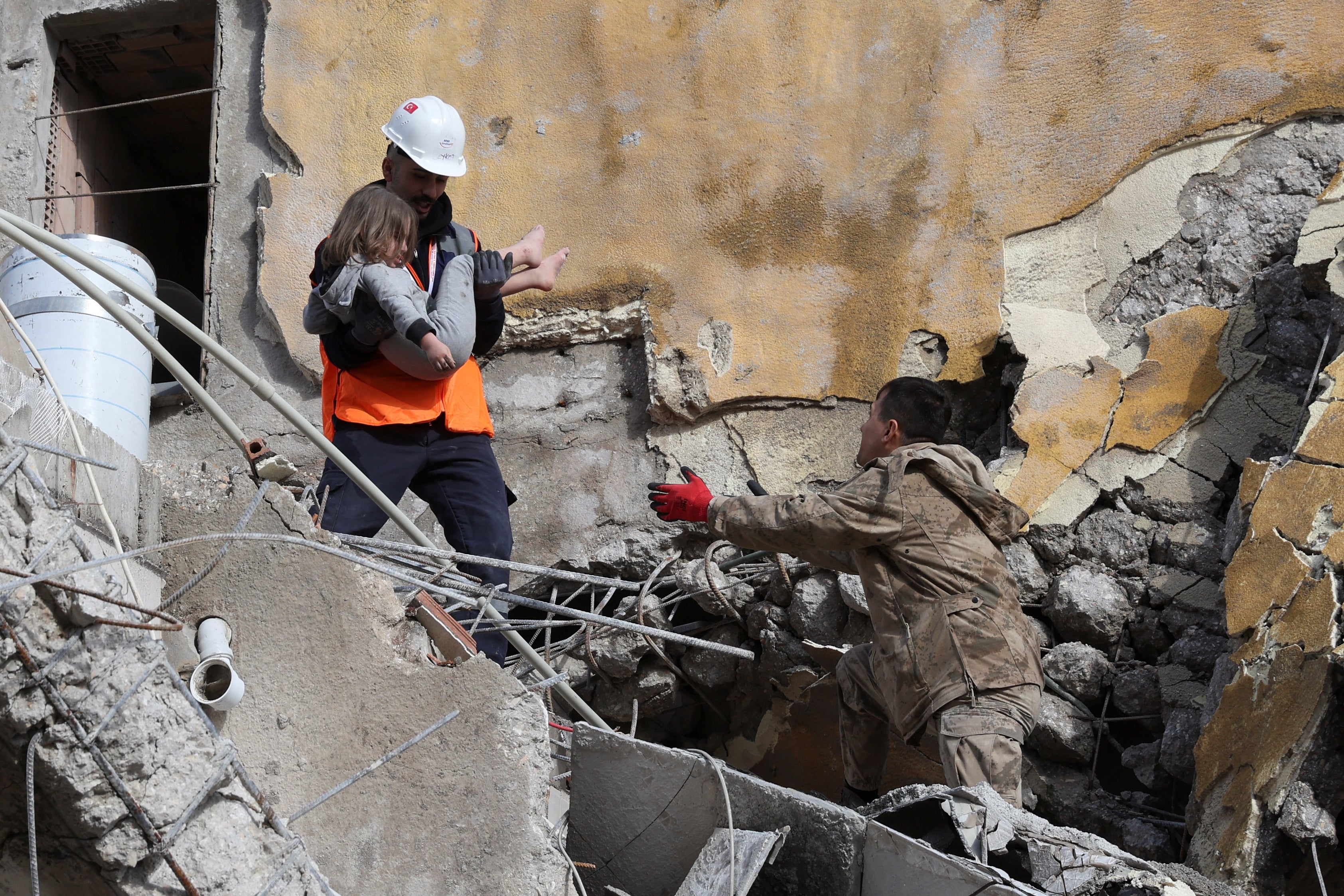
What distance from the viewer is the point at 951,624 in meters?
2.97

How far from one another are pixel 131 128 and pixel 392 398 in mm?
4008

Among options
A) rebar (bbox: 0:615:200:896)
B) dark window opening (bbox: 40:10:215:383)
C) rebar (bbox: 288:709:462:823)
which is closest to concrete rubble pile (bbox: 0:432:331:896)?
rebar (bbox: 0:615:200:896)

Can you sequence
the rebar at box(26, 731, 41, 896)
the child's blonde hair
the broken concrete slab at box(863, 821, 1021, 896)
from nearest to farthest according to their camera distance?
1. the rebar at box(26, 731, 41, 896)
2. the broken concrete slab at box(863, 821, 1021, 896)
3. the child's blonde hair

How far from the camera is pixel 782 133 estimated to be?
4.36 meters

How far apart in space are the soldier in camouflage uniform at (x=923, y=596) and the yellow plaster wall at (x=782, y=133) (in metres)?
0.92

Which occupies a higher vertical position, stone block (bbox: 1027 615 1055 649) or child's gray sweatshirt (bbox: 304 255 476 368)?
child's gray sweatshirt (bbox: 304 255 476 368)

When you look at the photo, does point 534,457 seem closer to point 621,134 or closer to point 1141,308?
point 621,134

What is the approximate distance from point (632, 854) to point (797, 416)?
70.6 inches

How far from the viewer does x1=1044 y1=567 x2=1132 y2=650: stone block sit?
A: 345cm

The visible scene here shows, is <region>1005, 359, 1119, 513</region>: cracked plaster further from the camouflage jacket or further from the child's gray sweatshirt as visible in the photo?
the child's gray sweatshirt

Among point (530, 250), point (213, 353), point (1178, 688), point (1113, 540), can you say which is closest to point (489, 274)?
point (530, 250)

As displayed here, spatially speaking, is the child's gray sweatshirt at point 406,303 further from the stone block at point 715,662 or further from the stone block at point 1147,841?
the stone block at point 1147,841

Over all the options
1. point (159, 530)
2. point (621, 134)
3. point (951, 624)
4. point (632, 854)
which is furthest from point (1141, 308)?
point (159, 530)

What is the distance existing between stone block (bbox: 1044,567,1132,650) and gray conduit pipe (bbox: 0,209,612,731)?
142cm
